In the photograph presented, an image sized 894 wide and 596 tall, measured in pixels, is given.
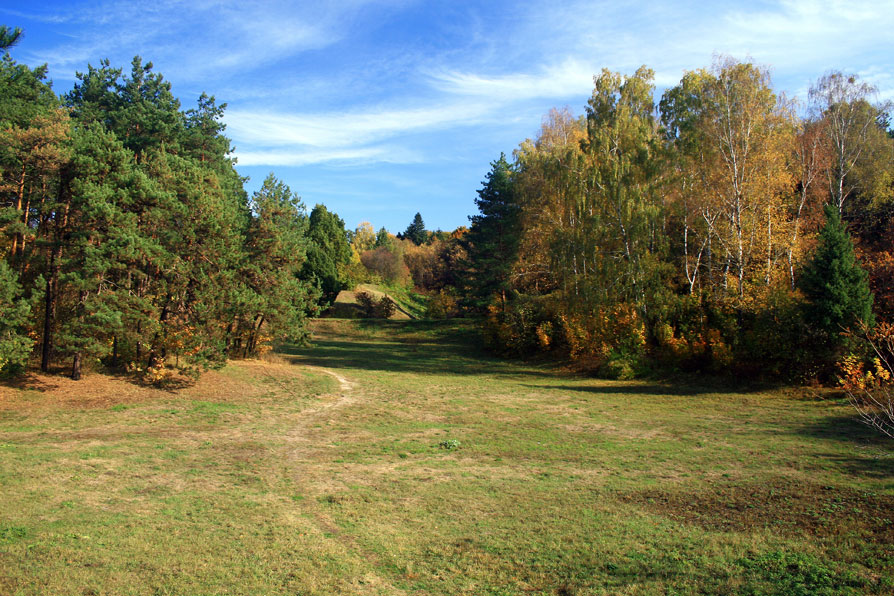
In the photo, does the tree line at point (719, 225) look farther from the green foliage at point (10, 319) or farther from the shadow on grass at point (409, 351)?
the green foliage at point (10, 319)

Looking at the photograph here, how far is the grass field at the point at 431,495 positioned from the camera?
6.06 m

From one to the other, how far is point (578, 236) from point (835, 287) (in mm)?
11753

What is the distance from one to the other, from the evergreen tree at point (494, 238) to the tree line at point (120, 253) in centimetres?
1880

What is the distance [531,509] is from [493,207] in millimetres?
34550

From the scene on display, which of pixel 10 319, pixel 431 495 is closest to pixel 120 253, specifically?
pixel 10 319

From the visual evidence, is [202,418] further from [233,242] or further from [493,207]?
[493,207]

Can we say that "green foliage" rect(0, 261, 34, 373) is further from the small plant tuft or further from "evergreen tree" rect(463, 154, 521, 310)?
"evergreen tree" rect(463, 154, 521, 310)

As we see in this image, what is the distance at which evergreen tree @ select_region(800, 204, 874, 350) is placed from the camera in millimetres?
17828

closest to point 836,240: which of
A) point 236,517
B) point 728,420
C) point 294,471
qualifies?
point 728,420

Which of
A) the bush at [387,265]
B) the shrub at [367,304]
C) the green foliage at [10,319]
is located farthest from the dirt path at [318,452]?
the bush at [387,265]

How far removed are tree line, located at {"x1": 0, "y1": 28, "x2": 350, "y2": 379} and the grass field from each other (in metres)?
1.73

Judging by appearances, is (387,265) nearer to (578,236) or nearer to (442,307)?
(442,307)

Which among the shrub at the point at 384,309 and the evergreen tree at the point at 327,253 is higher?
the evergreen tree at the point at 327,253

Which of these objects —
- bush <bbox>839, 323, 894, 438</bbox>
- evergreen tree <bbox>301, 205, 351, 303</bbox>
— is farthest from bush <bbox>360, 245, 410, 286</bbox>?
bush <bbox>839, 323, 894, 438</bbox>
